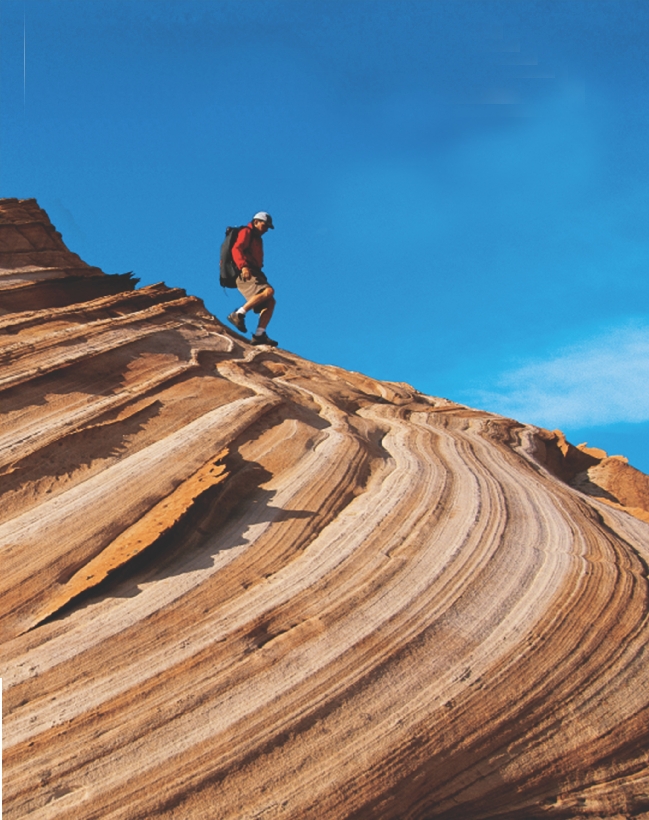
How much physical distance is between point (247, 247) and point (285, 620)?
926cm

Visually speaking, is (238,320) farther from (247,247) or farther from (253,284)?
(247,247)

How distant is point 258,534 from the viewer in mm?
8125

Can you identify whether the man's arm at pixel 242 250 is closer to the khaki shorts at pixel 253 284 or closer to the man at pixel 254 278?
the man at pixel 254 278

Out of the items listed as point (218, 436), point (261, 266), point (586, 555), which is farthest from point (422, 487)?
point (261, 266)

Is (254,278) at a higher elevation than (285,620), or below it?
higher

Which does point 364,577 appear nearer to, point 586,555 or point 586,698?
point 586,698

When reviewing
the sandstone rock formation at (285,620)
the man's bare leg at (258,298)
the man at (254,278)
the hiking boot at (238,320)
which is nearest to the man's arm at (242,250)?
the man at (254,278)

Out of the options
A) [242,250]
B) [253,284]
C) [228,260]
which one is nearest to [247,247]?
[242,250]

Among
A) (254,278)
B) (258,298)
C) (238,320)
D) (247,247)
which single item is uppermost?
(247,247)

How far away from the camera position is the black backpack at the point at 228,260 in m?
14.4

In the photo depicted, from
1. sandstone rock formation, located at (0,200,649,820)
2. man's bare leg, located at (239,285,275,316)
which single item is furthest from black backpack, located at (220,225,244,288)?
sandstone rock formation, located at (0,200,649,820)

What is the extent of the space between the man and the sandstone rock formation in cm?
358

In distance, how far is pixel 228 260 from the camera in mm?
14570

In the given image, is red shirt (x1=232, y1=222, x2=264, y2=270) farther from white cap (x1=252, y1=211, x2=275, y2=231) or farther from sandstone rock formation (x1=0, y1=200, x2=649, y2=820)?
sandstone rock formation (x1=0, y1=200, x2=649, y2=820)
